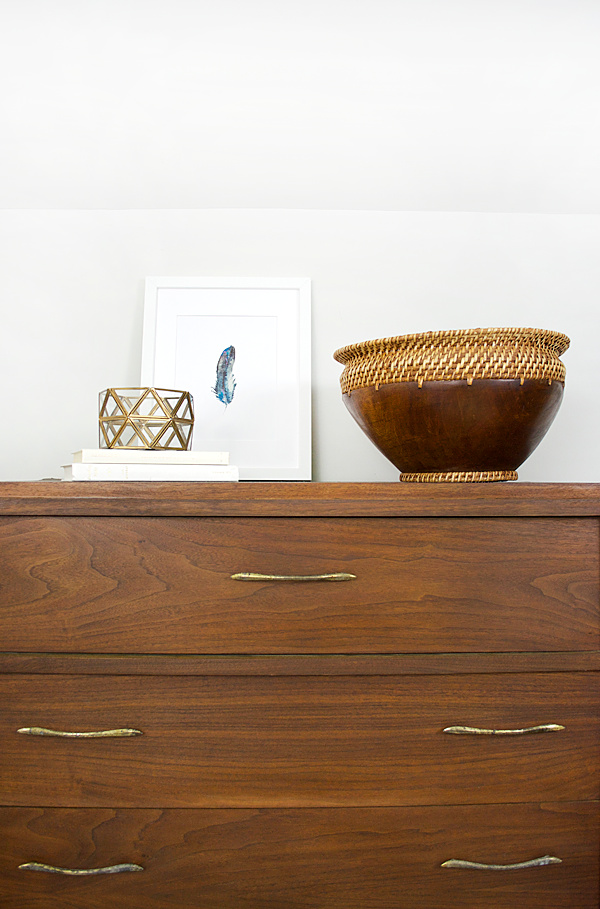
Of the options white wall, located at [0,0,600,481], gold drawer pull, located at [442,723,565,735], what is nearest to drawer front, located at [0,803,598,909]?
gold drawer pull, located at [442,723,565,735]

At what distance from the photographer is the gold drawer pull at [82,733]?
33.3 inches

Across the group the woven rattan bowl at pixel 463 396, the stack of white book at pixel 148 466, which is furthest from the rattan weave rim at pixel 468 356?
the stack of white book at pixel 148 466

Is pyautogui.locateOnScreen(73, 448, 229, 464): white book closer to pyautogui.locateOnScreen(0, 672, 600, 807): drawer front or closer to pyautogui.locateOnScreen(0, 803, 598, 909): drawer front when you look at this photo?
pyautogui.locateOnScreen(0, 672, 600, 807): drawer front

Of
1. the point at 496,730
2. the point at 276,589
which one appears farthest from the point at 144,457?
the point at 496,730

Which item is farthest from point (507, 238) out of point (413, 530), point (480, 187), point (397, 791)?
point (397, 791)

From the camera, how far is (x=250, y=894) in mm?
840

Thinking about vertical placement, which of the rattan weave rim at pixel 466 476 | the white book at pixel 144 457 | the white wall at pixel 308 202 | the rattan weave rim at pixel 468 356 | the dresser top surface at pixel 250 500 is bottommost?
the dresser top surface at pixel 250 500

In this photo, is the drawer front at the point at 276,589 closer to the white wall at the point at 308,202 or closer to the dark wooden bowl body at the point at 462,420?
the dark wooden bowl body at the point at 462,420

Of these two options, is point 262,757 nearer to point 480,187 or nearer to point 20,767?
→ point 20,767

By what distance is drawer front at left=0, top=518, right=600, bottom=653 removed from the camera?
2.82 ft

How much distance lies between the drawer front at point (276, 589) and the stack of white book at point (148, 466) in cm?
8

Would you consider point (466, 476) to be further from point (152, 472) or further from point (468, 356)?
point (152, 472)

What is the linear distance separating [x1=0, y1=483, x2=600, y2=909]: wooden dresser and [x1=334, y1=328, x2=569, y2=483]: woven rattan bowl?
3.6 inches

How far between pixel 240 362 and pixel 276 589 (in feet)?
1.92
